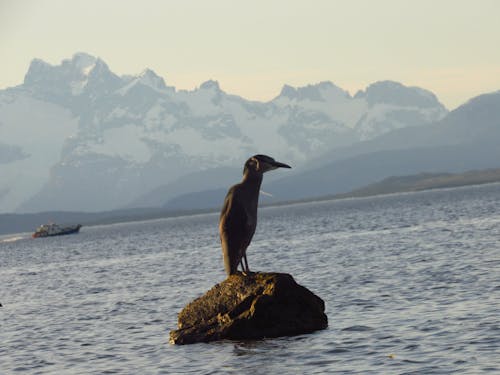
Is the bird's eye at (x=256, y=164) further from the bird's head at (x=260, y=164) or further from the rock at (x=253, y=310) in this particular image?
the rock at (x=253, y=310)

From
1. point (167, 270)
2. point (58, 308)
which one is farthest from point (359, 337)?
point (167, 270)

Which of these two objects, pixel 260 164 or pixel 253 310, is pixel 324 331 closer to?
pixel 253 310

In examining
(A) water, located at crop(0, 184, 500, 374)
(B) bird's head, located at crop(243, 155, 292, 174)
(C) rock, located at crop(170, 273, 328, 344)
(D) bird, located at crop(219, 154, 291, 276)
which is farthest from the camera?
(C) rock, located at crop(170, 273, 328, 344)

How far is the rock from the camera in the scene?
1175 inches

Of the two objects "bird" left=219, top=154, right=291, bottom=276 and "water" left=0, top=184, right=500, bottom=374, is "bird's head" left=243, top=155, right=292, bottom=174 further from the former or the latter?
"water" left=0, top=184, right=500, bottom=374

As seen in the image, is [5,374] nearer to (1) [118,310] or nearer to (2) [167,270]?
(1) [118,310]

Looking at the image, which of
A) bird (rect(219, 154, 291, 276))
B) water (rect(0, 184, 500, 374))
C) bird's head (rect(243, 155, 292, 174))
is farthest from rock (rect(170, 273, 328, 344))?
bird's head (rect(243, 155, 292, 174))

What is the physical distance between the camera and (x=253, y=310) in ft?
98.2

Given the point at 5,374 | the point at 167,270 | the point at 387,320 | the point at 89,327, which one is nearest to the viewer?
the point at 5,374

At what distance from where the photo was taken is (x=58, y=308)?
5166 centimetres

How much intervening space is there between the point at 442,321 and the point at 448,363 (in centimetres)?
669

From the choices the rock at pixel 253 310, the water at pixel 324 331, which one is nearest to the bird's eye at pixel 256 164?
the rock at pixel 253 310

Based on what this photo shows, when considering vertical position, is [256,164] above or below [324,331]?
above

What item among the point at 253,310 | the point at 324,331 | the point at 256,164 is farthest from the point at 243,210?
the point at 324,331
